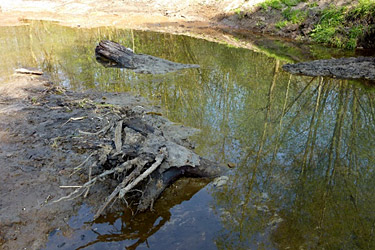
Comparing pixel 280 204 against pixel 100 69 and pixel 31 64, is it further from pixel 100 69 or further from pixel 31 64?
pixel 31 64

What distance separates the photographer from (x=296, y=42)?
14117 mm

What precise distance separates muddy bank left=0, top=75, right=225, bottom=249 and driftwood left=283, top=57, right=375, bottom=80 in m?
5.56

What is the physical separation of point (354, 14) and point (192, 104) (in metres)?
10.6

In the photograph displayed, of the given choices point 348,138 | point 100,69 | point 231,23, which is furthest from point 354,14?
point 100,69

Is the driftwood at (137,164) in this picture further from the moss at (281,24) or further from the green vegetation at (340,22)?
the moss at (281,24)

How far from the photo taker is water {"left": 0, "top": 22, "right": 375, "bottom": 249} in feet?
10.8

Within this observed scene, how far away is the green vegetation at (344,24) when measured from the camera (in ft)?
40.8

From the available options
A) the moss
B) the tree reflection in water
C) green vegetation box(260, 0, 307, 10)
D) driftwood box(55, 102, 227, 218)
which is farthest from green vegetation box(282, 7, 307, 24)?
driftwood box(55, 102, 227, 218)

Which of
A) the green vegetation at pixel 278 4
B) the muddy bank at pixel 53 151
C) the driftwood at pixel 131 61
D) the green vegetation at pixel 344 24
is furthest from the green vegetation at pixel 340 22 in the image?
the muddy bank at pixel 53 151

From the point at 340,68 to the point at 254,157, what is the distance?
6425mm

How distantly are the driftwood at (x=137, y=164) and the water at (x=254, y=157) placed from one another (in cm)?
20

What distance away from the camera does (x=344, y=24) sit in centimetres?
1322

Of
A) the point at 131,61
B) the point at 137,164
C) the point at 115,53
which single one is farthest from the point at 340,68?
the point at 137,164

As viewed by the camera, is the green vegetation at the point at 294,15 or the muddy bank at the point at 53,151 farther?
the green vegetation at the point at 294,15
